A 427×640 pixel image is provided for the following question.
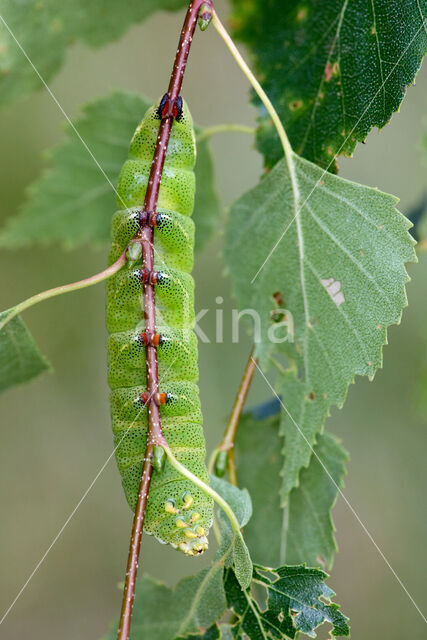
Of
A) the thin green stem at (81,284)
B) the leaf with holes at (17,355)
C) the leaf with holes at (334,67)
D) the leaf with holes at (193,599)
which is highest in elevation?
the leaf with holes at (334,67)

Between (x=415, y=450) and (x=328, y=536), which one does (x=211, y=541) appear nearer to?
(x=415, y=450)

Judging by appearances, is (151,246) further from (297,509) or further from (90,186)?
(90,186)

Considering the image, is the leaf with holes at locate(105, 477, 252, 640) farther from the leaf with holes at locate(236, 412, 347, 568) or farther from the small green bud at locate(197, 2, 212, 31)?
the small green bud at locate(197, 2, 212, 31)

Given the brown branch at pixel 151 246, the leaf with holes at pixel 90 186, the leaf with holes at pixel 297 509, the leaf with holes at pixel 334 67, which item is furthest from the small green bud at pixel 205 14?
the leaf with holes at pixel 297 509

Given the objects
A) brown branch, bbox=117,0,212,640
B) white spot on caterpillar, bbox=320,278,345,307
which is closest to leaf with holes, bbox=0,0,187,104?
brown branch, bbox=117,0,212,640

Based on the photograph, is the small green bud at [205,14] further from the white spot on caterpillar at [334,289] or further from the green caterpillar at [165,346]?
the white spot on caterpillar at [334,289]

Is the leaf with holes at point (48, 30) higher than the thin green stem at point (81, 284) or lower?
higher
